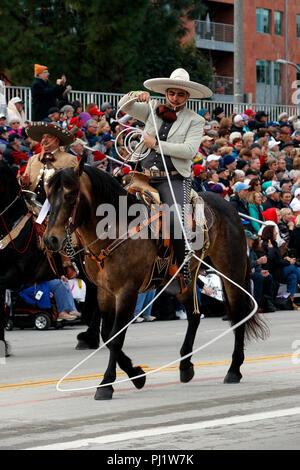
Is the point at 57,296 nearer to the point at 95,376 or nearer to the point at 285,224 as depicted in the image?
the point at 95,376

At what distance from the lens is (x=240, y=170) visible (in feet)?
72.4

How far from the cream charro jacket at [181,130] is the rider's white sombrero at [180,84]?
22cm

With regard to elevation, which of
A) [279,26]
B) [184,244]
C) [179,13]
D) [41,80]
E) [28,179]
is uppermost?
[279,26]

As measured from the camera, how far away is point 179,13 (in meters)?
41.6

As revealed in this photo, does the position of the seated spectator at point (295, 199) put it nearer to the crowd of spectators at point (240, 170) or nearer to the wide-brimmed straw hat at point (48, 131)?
the crowd of spectators at point (240, 170)

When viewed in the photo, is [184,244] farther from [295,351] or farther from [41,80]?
[41,80]

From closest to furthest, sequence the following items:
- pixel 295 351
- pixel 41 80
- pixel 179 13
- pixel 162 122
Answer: pixel 162 122 → pixel 295 351 → pixel 41 80 → pixel 179 13

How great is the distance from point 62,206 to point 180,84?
2.04 meters

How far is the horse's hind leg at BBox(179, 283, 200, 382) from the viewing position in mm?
10789

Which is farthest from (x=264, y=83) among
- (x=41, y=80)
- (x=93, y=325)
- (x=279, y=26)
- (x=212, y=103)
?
(x=93, y=325)

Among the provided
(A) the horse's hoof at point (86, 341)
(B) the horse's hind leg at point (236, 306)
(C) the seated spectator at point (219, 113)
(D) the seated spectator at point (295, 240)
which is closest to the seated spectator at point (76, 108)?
(D) the seated spectator at point (295, 240)

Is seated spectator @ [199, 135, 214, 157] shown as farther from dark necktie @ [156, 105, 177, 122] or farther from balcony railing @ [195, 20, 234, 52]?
balcony railing @ [195, 20, 234, 52]

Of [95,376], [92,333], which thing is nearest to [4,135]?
[92,333]

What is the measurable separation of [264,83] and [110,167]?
1852 inches
